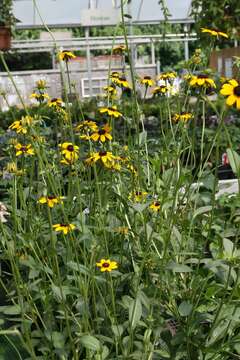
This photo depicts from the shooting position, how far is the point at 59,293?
1.05 m

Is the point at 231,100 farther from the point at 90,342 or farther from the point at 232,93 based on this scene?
the point at 90,342

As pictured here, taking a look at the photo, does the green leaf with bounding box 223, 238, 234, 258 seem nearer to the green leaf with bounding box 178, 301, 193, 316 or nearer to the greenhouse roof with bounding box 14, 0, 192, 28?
the green leaf with bounding box 178, 301, 193, 316

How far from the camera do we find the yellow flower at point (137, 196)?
4.21ft

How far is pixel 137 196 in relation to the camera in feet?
4.27

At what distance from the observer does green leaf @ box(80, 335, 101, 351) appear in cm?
97

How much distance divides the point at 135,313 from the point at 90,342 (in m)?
0.10

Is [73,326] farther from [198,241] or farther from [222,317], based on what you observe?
[198,241]

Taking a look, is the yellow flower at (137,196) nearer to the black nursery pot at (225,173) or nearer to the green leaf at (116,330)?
the green leaf at (116,330)

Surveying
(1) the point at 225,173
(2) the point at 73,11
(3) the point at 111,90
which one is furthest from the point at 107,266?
(2) the point at 73,11

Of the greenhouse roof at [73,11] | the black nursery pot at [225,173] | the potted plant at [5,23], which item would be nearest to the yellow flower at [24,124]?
the black nursery pot at [225,173]

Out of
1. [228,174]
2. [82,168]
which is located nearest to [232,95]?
[82,168]

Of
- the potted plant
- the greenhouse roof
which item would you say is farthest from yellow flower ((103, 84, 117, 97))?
the greenhouse roof

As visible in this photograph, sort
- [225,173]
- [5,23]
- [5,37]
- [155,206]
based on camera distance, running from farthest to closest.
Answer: [5,23] → [5,37] → [225,173] → [155,206]

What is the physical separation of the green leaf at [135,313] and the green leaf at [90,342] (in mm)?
67
